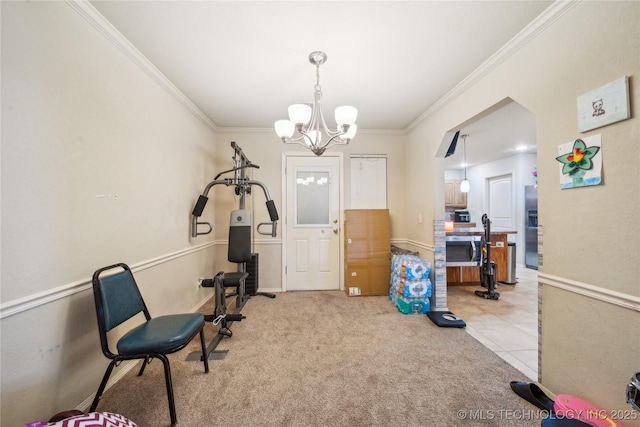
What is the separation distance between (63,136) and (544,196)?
299 cm

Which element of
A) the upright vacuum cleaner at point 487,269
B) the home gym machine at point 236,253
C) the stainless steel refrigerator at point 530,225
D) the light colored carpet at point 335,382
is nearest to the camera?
the light colored carpet at point 335,382

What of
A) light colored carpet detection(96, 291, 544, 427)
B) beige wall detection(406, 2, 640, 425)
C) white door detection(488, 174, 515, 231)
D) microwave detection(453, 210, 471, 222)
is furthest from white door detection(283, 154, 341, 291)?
microwave detection(453, 210, 471, 222)

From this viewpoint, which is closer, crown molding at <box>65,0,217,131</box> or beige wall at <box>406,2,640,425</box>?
beige wall at <box>406,2,640,425</box>

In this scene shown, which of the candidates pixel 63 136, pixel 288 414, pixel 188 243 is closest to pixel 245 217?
pixel 188 243

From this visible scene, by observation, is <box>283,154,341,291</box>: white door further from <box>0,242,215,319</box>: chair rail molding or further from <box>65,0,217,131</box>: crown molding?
<box>0,242,215,319</box>: chair rail molding

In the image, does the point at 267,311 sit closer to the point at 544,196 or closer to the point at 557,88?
the point at 544,196

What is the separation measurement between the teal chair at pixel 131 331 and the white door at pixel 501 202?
20.0ft

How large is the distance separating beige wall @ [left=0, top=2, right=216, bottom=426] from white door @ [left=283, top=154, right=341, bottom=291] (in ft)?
6.04

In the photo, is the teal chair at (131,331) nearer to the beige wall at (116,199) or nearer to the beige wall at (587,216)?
the beige wall at (116,199)

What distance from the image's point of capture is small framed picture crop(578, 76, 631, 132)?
1132 mm

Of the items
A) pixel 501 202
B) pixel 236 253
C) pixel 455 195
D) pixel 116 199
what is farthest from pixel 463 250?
pixel 116 199

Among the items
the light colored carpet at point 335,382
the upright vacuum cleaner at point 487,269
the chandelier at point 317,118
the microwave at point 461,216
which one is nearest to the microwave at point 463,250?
the upright vacuum cleaner at point 487,269

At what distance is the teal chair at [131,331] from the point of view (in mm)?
1288

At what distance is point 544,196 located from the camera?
154cm
